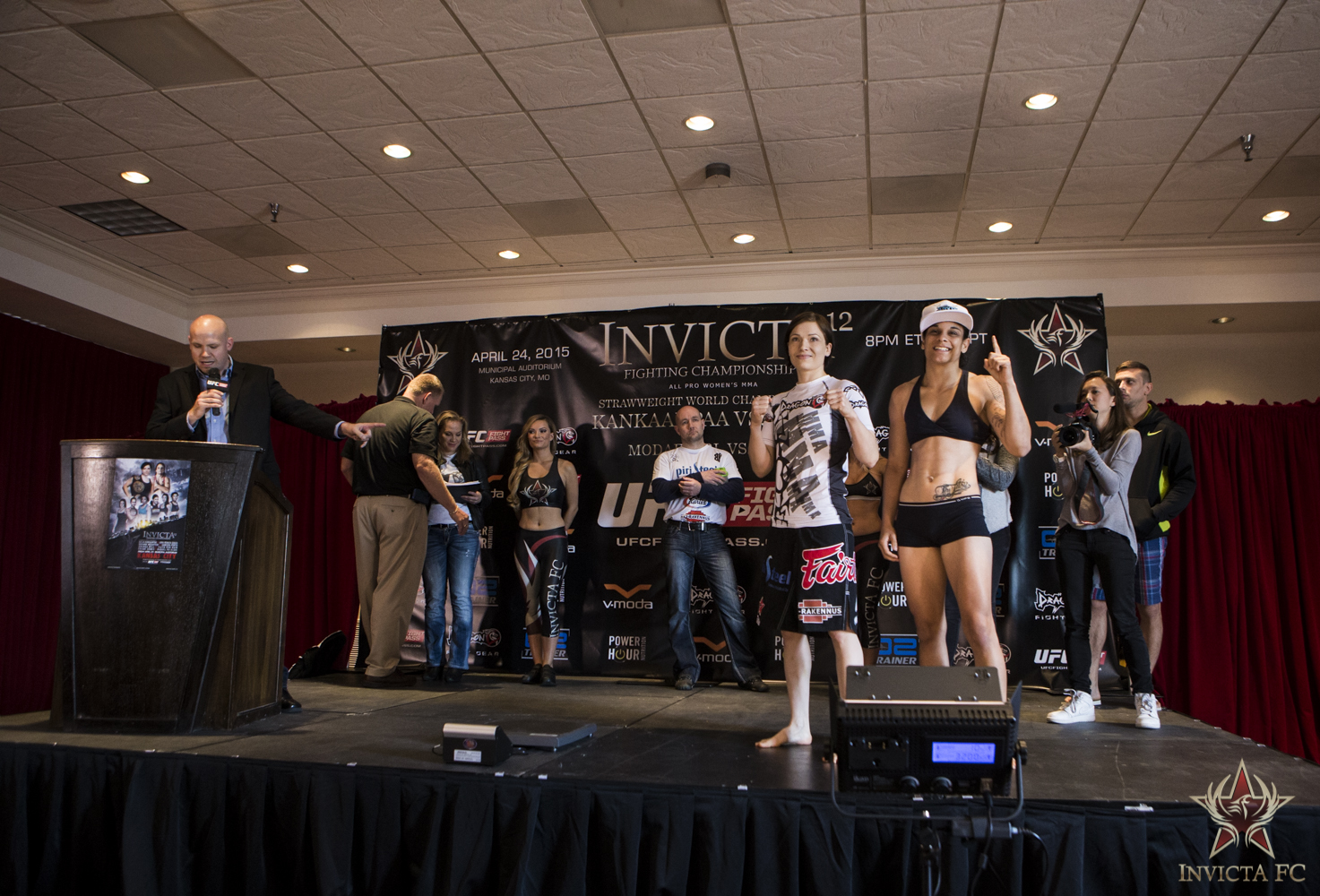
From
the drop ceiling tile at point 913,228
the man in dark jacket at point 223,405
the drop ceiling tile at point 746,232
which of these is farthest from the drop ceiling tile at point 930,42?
the man in dark jacket at point 223,405

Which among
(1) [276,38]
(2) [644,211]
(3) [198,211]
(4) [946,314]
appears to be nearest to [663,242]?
(2) [644,211]

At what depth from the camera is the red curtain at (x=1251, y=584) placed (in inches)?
217

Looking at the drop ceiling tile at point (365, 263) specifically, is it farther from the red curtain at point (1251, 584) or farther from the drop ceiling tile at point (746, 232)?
the red curtain at point (1251, 584)

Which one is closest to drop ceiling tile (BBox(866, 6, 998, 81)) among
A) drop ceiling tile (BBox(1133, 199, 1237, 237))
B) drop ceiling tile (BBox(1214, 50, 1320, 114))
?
drop ceiling tile (BBox(1214, 50, 1320, 114))

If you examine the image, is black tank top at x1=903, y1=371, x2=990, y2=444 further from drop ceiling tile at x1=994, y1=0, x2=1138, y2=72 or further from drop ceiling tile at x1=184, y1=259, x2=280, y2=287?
drop ceiling tile at x1=184, y1=259, x2=280, y2=287

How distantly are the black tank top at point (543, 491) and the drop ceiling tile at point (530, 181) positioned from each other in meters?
1.68

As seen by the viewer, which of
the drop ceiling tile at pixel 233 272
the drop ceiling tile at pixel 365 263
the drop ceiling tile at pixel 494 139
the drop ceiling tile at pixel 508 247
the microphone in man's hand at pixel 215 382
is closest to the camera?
the microphone in man's hand at pixel 215 382

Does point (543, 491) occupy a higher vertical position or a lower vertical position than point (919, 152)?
lower

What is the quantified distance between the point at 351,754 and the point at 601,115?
3207 mm

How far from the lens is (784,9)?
349cm

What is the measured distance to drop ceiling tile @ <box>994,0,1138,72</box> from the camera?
3.44 m

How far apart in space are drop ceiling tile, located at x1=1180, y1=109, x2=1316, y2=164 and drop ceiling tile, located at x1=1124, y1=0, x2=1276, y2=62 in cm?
66

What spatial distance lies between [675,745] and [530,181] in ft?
11.3

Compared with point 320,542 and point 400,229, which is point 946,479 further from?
point 320,542
